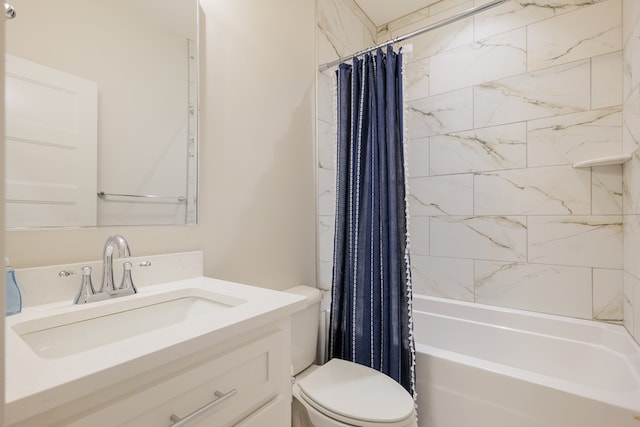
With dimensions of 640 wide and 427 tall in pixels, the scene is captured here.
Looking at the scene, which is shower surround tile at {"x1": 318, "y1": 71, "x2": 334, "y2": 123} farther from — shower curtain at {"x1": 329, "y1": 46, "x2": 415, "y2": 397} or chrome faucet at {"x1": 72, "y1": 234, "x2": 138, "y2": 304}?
chrome faucet at {"x1": 72, "y1": 234, "x2": 138, "y2": 304}

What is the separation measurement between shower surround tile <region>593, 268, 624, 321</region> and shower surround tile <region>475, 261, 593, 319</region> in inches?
1.1

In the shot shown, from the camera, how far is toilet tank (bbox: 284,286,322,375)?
4.63ft

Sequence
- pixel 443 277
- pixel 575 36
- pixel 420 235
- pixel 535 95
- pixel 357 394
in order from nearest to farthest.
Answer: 1. pixel 357 394
2. pixel 575 36
3. pixel 535 95
4. pixel 443 277
5. pixel 420 235

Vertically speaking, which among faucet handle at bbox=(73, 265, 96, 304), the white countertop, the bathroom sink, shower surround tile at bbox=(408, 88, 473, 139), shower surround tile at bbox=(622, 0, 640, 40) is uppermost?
shower surround tile at bbox=(622, 0, 640, 40)

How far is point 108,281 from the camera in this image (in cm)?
88

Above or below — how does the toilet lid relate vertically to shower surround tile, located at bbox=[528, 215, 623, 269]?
below

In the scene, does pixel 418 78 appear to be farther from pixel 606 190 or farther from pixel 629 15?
pixel 606 190

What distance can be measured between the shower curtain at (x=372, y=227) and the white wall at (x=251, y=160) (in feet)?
0.86

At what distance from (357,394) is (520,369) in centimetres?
74

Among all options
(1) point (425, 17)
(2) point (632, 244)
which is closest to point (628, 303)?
(2) point (632, 244)

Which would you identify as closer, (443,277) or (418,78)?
(443,277)

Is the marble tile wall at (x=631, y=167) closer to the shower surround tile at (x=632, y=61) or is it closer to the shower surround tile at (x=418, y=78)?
the shower surround tile at (x=632, y=61)

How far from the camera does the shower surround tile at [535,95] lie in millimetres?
1731

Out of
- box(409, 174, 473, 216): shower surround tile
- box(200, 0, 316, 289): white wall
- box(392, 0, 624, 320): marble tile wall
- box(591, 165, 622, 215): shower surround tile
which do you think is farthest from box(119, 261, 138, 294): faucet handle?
box(591, 165, 622, 215): shower surround tile
